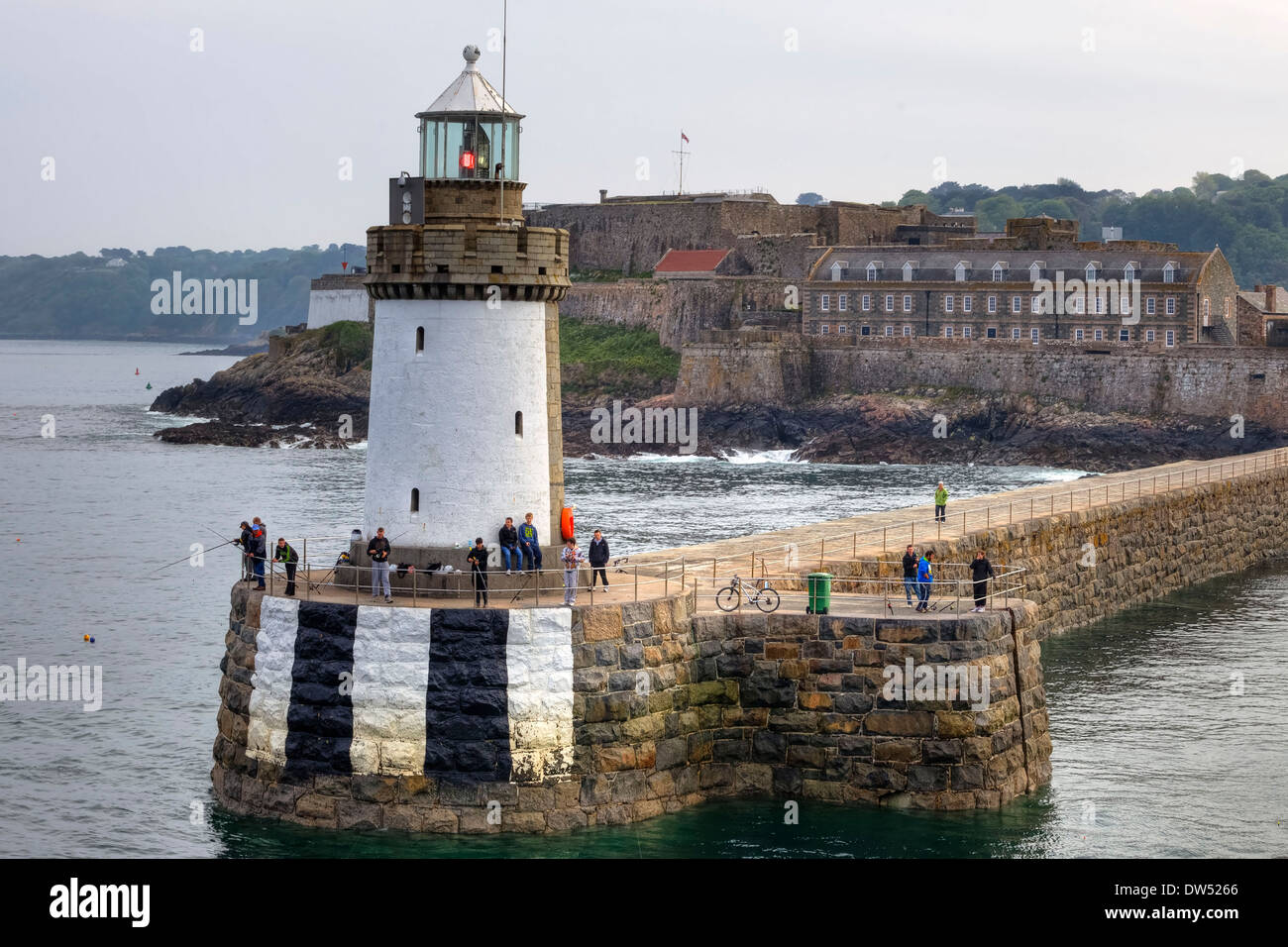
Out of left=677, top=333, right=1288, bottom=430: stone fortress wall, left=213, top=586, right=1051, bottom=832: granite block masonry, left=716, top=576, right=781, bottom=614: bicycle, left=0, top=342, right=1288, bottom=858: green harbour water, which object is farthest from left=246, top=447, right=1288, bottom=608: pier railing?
left=677, top=333, right=1288, bottom=430: stone fortress wall

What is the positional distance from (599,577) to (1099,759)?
774 cm

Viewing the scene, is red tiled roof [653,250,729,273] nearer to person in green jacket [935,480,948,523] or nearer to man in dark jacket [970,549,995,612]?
person in green jacket [935,480,948,523]

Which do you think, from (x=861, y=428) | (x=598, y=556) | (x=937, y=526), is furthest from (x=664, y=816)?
(x=861, y=428)

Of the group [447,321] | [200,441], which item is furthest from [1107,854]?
[200,441]

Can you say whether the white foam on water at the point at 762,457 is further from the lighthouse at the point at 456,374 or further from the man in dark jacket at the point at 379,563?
the man in dark jacket at the point at 379,563

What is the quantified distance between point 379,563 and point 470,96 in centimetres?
620

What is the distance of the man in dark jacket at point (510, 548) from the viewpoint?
2408 cm

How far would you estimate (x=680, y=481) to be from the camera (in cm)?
7750

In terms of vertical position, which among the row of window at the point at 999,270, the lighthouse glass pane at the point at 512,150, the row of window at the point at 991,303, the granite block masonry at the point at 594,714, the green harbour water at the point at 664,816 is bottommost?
the green harbour water at the point at 664,816

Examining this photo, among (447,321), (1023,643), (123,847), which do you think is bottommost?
(123,847)

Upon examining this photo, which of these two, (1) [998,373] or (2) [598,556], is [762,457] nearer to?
(1) [998,373]

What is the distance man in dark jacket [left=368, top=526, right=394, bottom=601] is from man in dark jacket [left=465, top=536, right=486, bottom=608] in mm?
1014

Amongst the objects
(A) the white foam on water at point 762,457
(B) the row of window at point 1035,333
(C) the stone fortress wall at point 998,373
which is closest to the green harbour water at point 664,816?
(C) the stone fortress wall at point 998,373
